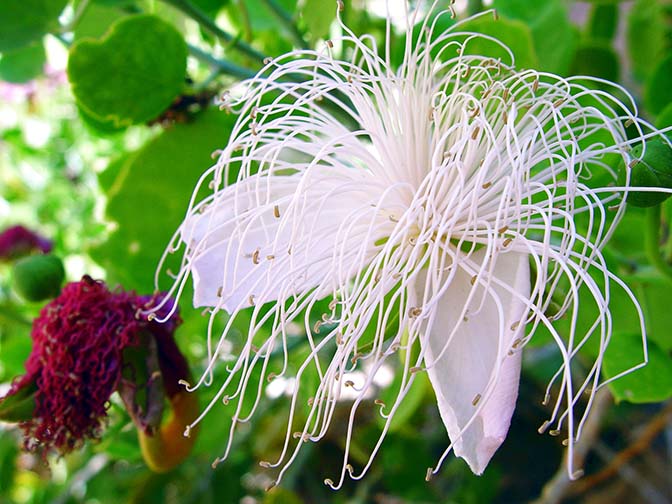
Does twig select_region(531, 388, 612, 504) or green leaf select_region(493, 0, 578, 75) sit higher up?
green leaf select_region(493, 0, 578, 75)

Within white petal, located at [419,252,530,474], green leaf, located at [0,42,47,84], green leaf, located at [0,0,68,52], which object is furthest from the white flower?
green leaf, located at [0,42,47,84]

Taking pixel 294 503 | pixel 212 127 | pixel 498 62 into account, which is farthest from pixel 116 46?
pixel 294 503

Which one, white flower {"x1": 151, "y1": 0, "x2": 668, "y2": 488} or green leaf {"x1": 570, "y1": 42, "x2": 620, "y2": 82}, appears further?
green leaf {"x1": 570, "y1": 42, "x2": 620, "y2": 82}

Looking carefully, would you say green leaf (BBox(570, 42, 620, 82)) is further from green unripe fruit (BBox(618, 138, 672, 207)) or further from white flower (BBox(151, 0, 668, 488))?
green unripe fruit (BBox(618, 138, 672, 207))

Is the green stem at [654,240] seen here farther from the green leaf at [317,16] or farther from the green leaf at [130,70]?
the green leaf at [130,70]

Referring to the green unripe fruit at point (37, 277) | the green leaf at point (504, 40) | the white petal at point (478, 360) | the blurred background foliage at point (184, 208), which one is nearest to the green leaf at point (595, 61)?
the blurred background foliage at point (184, 208)

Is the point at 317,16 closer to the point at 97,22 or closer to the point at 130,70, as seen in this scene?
the point at 130,70

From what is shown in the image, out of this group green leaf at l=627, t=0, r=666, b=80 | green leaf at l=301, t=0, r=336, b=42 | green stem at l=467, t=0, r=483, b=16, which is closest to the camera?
green leaf at l=301, t=0, r=336, b=42
